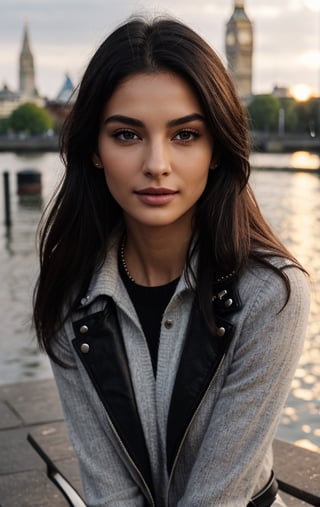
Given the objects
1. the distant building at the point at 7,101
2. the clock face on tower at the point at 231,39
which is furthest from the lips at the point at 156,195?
the distant building at the point at 7,101

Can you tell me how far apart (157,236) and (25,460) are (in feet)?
5.26

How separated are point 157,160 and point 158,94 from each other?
120 millimetres

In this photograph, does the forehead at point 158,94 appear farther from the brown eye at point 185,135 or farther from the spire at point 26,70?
the spire at point 26,70

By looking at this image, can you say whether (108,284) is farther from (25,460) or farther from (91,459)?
(25,460)

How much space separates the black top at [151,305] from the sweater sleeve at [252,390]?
0.62 feet

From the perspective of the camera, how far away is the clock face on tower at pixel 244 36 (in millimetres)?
125125

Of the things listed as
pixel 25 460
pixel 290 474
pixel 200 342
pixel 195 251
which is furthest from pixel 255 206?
pixel 25 460

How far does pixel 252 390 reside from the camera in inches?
62.6

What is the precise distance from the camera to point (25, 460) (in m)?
3.11

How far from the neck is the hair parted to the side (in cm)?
6

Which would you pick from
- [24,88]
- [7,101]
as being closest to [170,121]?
[7,101]

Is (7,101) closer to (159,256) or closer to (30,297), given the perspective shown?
(30,297)

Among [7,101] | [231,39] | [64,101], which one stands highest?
[231,39]

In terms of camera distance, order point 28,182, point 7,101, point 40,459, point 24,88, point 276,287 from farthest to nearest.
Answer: point 24,88
point 7,101
point 28,182
point 40,459
point 276,287
